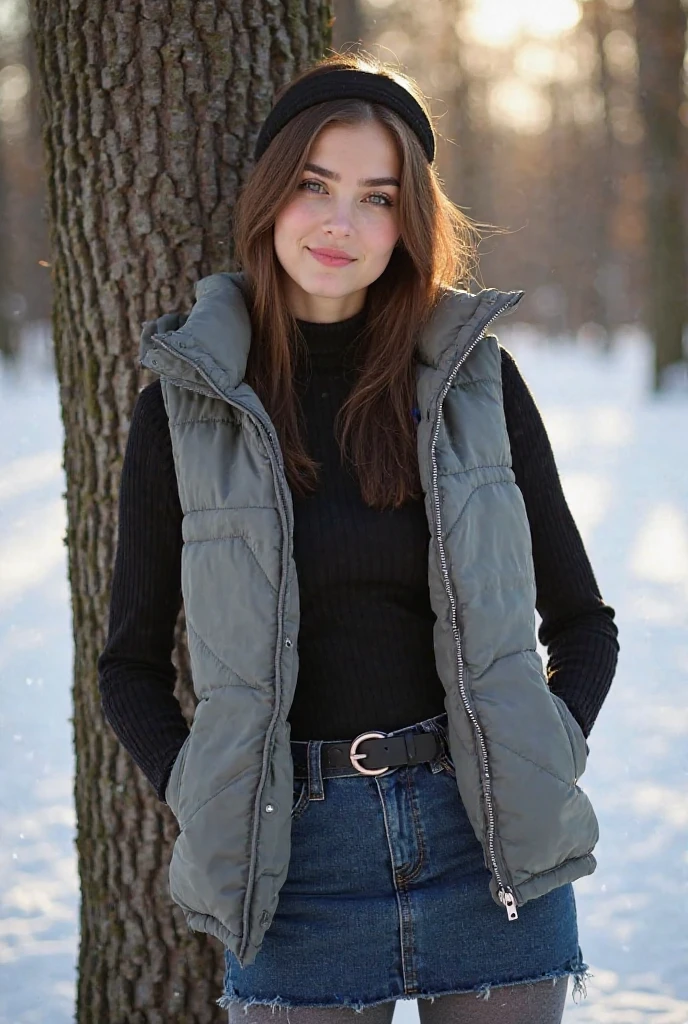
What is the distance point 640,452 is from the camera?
1234 cm

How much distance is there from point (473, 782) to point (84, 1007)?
1.90 m

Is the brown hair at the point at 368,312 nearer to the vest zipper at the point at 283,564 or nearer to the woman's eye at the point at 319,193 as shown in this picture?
the woman's eye at the point at 319,193

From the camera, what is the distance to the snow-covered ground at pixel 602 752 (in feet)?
12.9

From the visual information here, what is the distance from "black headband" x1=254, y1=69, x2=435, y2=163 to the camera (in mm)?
2365

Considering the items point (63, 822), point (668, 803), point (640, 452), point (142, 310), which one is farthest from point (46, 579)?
point (640, 452)

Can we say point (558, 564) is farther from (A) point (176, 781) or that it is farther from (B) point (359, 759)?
(A) point (176, 781)

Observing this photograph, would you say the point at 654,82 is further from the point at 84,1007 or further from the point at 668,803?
the point at 84,1007

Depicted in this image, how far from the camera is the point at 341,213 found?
236 centimetres

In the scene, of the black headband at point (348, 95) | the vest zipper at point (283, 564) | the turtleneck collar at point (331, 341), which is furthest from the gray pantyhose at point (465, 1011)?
the black headband at point (348, 95)

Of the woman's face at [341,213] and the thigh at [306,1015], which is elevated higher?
the woman's face at [341,213]

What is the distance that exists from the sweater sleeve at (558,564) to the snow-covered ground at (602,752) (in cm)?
191

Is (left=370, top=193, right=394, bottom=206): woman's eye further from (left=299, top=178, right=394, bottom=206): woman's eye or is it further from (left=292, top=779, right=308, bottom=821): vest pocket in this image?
(left=292, top=779, right=308, bottom=821): vest pocket

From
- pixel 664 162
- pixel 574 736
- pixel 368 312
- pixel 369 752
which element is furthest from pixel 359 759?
pixel 664 162

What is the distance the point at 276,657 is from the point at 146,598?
1.14 feet
